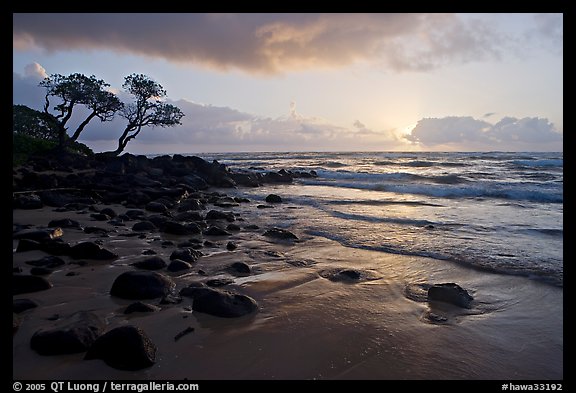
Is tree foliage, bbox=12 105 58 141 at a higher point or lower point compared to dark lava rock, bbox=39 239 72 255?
higher

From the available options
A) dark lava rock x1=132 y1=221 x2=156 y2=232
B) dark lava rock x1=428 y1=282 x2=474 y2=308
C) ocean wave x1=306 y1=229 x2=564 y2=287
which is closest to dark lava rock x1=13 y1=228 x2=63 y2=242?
dark lava rock x1=132 y1=221 x2=156 y2=232

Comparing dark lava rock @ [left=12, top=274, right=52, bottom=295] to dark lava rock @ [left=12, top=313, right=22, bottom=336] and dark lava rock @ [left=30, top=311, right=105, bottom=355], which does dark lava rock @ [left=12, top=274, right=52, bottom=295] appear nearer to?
dark lava rock @ [left=12, top=313, right=22, bottom=336]

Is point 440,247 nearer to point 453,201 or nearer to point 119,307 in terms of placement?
point 119,307

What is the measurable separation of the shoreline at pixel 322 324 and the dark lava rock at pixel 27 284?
115 millimetres

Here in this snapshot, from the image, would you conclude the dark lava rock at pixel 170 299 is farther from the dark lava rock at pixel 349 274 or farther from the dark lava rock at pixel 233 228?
the dark lava rock at pixel 233 228

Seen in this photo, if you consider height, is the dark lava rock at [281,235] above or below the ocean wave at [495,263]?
above

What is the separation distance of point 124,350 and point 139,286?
1699 millimetres

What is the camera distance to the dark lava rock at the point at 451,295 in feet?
14.9

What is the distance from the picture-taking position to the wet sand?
Answer: 2959mm

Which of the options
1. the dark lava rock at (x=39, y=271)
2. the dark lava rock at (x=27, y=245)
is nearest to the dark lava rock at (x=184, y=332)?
the dark lava rock at (x=39, y=271)

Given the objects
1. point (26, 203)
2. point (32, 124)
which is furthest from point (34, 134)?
point (26, 203)

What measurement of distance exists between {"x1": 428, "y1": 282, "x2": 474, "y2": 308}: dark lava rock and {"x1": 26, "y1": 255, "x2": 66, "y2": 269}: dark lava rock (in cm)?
572
